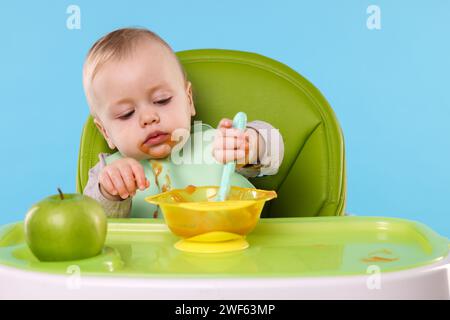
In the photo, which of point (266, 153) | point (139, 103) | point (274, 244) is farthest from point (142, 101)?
point (274, 244)

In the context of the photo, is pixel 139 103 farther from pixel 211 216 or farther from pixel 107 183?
pixel 211 216

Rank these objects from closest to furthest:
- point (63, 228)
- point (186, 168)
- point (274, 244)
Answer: point (63, 228) < point (274, 244) < point (186, 168)

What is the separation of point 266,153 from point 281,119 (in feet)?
0.59

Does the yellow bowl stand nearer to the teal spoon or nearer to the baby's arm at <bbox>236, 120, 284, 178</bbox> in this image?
the teal spoon

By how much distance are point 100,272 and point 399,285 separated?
298 millimetres

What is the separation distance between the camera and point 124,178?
109 cm

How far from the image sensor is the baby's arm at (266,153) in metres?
1.21

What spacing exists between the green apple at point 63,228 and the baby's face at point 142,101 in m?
0.38

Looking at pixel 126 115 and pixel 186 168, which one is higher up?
pixel 126 115

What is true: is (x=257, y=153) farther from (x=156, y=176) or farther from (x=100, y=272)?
(x=100, y=272)

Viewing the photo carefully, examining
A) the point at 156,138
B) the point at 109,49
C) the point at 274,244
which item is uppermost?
the point at 109,49

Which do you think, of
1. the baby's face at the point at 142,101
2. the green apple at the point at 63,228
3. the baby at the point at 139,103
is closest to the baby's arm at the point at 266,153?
the baby at the point at 139,103

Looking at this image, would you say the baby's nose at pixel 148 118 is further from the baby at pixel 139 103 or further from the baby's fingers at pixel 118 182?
the baby's fingers at pixel 118 182

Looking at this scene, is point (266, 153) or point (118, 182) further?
point (266, 153)
